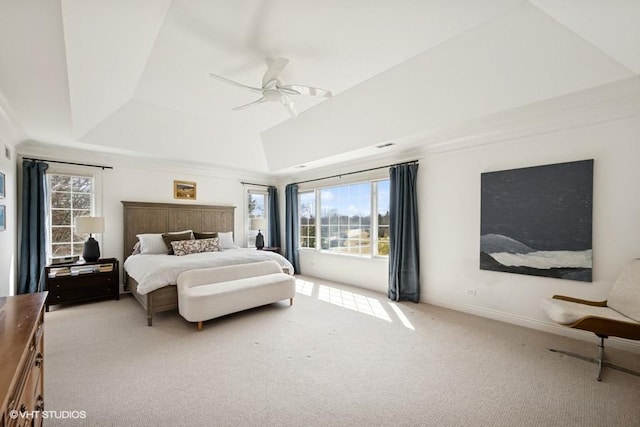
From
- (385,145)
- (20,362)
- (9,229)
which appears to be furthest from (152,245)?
(385,145)

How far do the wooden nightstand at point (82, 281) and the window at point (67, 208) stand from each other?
693 millimetres

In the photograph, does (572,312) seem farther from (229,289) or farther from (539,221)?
(229,289)

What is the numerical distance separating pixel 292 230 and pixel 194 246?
222 centimetres

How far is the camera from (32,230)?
3.75m

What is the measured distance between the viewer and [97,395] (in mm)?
1924

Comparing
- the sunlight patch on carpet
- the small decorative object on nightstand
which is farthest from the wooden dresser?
the small decorative object on nightstand

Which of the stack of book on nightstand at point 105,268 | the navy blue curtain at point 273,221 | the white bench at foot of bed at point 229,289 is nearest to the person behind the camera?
the white bench at foot of bed at point 229,289

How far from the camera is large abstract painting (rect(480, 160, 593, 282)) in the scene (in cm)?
276

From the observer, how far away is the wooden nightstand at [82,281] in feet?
12.0

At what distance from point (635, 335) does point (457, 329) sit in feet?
4.55

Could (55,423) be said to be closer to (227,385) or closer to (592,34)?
(227,385)

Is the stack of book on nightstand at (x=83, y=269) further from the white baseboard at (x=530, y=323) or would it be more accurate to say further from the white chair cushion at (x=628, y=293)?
the white chair cushion at (x=628, y=293)

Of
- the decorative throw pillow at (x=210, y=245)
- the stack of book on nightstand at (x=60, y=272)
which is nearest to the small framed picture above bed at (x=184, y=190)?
the decorative throw pillow at (x=210, y=245)

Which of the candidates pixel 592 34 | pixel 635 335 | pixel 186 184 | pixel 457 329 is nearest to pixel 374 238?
pixel 457 329
